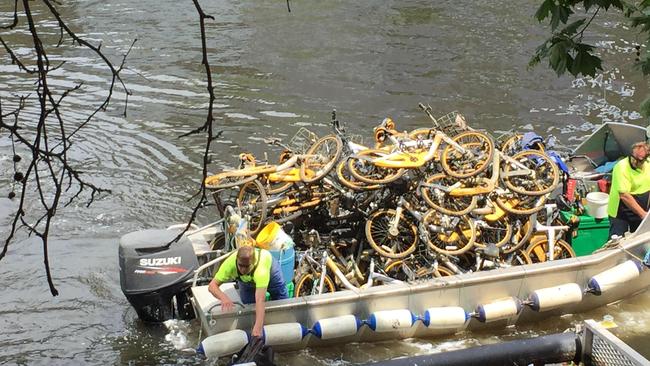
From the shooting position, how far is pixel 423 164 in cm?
823

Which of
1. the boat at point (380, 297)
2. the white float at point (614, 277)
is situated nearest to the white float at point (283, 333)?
the boat at point (380, 297)

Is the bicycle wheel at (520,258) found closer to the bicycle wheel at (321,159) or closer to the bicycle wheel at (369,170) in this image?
the bicycle wheel at (369,170)

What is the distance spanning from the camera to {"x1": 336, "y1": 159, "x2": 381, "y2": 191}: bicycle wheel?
807 centimetres

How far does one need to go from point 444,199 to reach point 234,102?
26.7 ft

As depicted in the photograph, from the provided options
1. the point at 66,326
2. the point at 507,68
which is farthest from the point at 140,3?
the point at 66,326

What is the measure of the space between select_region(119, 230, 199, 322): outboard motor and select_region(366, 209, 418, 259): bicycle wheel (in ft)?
6.22

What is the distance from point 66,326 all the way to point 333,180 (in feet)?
11.0

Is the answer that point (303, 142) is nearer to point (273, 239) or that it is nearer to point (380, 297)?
point (273, 239)

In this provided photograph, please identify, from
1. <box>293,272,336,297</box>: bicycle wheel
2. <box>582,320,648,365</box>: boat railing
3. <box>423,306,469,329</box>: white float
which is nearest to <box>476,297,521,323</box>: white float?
<box>423,306,469,329</box>: white float

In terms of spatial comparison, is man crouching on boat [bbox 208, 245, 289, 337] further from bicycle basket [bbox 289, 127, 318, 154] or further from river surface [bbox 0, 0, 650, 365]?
bicycle basket [bbox 289, 127, 318, 154]

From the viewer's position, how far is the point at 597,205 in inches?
346

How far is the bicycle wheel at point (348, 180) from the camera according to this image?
8070mm

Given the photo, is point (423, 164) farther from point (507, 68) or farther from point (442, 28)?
point (442, 28)

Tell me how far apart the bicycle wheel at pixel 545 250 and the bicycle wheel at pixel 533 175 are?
59 cm
